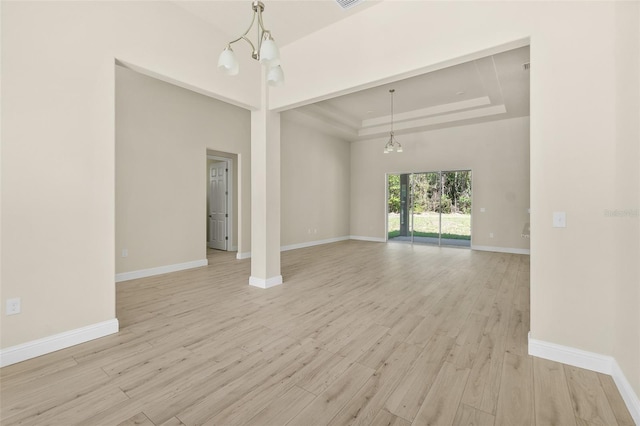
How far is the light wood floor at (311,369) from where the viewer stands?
167 cm

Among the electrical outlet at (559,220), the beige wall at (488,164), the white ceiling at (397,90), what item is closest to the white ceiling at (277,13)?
the white ceiling at (397,90)

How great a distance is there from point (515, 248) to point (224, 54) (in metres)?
7.84

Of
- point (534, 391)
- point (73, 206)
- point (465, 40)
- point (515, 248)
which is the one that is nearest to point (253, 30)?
point (465, 40)

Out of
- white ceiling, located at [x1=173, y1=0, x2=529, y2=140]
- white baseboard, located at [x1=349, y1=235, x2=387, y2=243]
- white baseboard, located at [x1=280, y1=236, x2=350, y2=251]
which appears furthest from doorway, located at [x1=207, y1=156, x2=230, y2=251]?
white baseboard, located at [x1=349, y1=235, x2=387, y2=243]

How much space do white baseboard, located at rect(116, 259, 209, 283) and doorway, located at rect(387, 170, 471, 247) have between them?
19.4 ft

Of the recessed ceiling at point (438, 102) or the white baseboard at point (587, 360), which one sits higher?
the recessed ceiling at point (438, 102)

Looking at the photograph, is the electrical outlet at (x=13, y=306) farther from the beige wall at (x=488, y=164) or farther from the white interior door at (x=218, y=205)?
the beige wall at (x=488, y=164)

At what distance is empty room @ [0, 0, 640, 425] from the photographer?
1.80 meters

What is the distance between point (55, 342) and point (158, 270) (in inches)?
107

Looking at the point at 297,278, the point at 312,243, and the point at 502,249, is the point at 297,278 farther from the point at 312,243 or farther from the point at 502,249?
the point at 502,249

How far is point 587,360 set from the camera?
2.12m

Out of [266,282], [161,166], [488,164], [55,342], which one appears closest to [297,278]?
[266,282]

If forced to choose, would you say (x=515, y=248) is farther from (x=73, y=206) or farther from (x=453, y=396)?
(x=73, y=206)

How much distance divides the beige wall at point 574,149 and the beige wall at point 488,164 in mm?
5653
